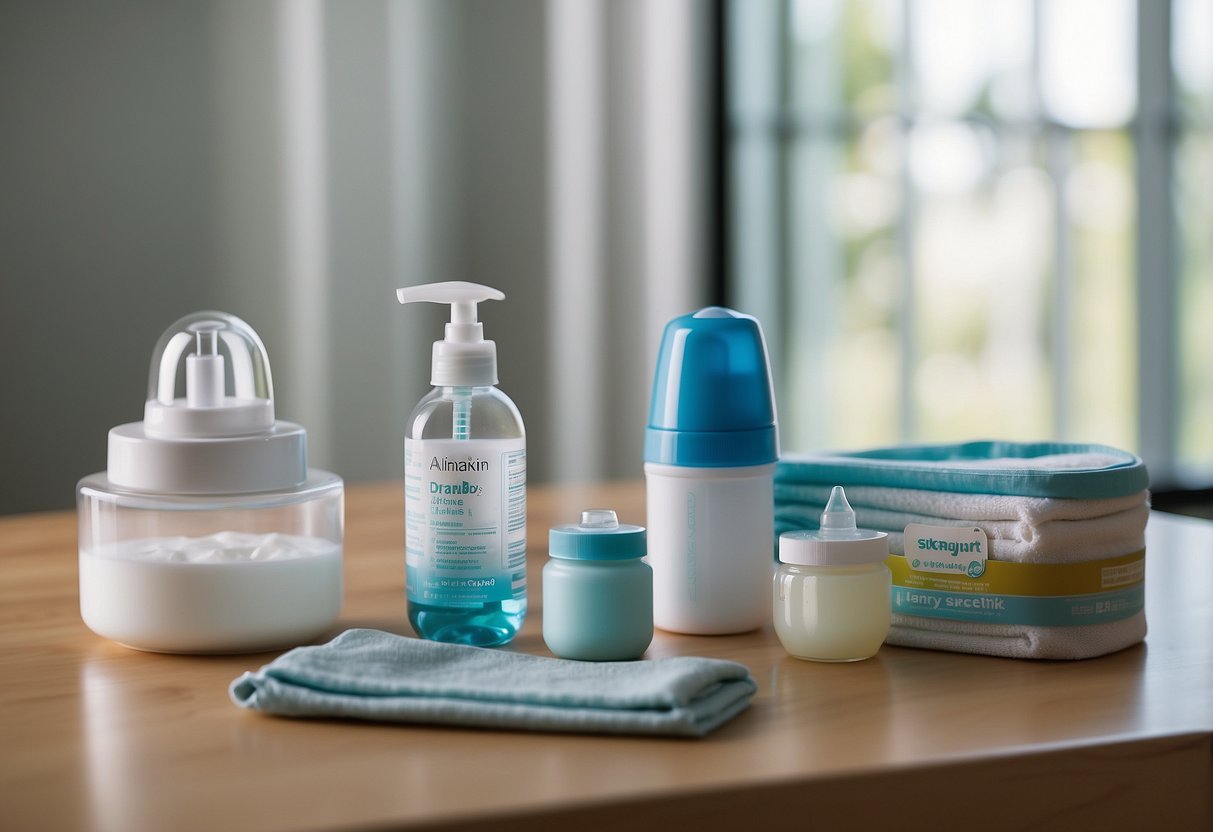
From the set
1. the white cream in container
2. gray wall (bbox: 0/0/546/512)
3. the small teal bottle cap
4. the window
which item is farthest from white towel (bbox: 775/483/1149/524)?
the window

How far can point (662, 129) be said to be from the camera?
212 cm

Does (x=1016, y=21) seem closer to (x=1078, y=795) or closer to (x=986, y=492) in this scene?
(x=986, y=492)

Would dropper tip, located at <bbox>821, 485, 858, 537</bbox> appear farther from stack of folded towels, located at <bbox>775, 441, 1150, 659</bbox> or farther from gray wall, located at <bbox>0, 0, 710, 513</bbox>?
gray wall, located at <bbox>0, 0, 710, 513</bbox>

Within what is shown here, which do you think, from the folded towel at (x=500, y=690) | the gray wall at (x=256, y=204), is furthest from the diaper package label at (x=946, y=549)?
the gray wall at (x=256, y=204)

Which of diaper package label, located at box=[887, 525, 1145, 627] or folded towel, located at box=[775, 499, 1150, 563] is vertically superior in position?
folded towel, located at box=[775, 499, 1150, 563]

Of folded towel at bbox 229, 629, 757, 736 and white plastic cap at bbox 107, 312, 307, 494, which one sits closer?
folded towel at bbox 229, 629, 757, 736

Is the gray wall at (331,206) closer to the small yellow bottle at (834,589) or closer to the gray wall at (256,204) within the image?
the gray wall at (256,204)

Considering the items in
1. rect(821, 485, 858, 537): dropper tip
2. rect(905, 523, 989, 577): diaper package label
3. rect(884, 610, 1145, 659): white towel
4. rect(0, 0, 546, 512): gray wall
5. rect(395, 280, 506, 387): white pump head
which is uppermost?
rect(0, 0, 546, 512): gray wall

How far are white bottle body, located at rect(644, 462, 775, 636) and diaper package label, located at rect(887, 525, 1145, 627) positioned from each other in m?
0.08

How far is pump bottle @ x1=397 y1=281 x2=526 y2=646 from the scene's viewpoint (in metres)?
0.64

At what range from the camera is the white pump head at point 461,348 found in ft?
2.15

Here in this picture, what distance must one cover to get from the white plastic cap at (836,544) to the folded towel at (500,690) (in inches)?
3.2

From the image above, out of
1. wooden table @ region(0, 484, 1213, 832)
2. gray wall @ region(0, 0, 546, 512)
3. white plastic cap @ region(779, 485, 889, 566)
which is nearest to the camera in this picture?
wooden table @ region(0, 484, 1213, 832)

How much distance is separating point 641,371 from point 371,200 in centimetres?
53
